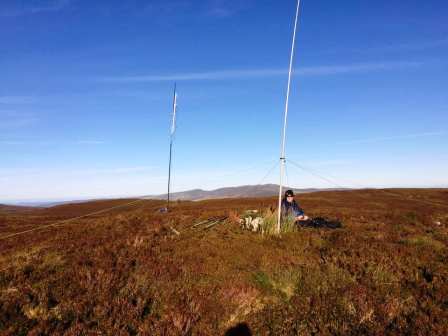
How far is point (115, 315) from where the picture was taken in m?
5.50

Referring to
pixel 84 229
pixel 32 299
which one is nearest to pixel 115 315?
pixel 32 299

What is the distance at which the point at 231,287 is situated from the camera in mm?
6379

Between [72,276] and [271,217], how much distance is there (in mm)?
7082

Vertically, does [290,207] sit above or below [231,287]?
above

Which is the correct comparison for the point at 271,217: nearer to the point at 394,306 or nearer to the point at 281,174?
the point at 281,174

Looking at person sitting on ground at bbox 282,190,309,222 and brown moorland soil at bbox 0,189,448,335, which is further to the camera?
person sitting on ground at bbox 282,190,309,222

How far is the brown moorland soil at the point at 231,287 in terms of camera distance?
515 centimetres

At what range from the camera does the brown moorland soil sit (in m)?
5.15

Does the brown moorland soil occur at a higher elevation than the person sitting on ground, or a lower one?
lower

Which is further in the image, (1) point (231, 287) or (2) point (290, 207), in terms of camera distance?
(2) point (290, 207)

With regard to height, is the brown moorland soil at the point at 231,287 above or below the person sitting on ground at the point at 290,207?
below

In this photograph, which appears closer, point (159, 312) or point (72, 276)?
point (159, 312)

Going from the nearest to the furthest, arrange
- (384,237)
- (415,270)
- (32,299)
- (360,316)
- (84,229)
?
(360,316), (32,299), (415,270), (384,237), (84,229)

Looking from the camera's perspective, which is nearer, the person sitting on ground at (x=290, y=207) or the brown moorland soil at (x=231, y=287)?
the brown moorland soil at (x=231, y=287)
